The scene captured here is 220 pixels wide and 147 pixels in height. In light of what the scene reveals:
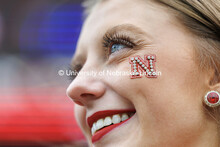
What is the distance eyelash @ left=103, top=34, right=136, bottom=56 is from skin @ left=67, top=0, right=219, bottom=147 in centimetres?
3

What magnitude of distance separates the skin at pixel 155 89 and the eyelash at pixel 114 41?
0.03 metres

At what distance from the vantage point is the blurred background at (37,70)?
349 centimetres

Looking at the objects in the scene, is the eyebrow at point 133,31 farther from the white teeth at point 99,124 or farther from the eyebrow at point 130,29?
the white teeth at point 99,124

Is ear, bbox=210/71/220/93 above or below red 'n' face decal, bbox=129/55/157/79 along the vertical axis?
below

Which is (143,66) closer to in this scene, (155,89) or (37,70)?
(155,89)

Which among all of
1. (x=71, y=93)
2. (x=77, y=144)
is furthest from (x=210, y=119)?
(x=77, y=144)

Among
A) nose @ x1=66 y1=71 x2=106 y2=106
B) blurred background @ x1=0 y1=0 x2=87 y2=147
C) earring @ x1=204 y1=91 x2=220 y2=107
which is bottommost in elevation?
earring @ x1=204 y1=91 x2=220 y2=107

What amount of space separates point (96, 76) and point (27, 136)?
2.53 meters

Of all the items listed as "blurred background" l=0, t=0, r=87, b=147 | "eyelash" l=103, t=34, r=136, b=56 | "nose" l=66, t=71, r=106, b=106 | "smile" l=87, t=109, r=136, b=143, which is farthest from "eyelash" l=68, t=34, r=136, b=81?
"blurred background" l=0, t=0, r=87, b=147

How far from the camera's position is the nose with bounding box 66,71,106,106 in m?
1.25

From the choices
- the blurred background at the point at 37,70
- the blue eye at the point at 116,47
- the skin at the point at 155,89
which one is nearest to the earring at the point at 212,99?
the skin at the point at 155,89

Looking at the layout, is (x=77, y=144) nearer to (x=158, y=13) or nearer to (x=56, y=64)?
(x=56, y=64)

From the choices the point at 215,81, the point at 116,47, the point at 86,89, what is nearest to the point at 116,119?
the point at 86,89

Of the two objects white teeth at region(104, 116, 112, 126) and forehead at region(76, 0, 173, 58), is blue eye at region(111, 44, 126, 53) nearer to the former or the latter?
forehead at region(76, 0, 173, 58)
